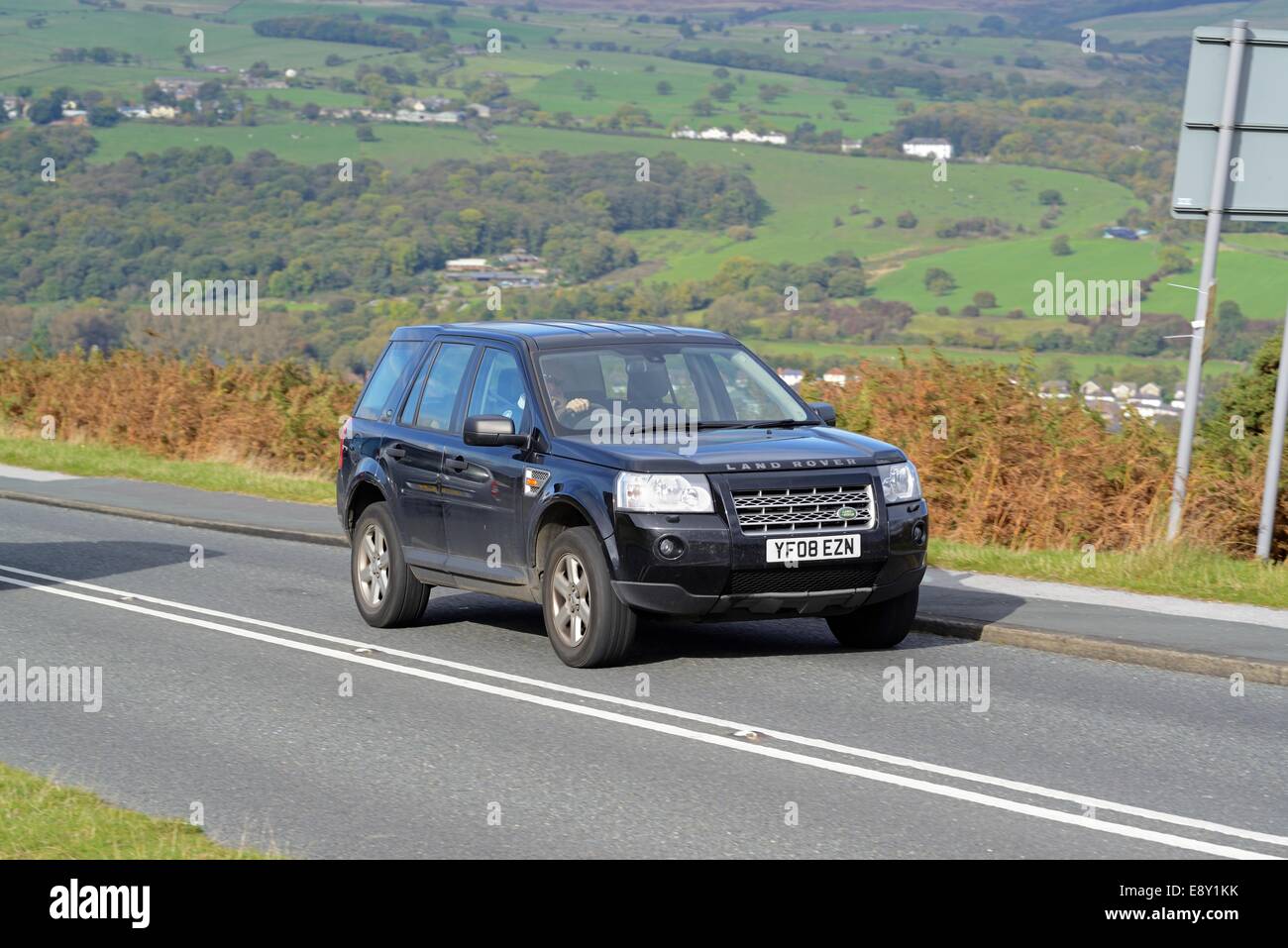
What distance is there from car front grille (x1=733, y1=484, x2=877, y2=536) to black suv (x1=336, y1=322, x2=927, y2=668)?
1 centimetres

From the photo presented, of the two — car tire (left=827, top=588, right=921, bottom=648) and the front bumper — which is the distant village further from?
the front bumper

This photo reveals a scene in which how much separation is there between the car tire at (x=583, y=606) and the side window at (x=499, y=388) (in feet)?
3.40

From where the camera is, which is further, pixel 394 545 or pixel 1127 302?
pixel 1127 302

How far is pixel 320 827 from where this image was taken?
6.85 m

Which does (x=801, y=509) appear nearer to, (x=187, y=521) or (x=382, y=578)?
(x=382, y=578)

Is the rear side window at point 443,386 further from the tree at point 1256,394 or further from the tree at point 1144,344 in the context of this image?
the tree at point 1144,344

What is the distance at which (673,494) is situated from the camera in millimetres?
9664

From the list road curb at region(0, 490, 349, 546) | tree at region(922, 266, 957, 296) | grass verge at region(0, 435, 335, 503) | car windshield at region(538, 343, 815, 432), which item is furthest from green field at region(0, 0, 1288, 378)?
car windshield at region(538, 343, 815, 432)

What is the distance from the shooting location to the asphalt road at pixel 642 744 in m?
6.70

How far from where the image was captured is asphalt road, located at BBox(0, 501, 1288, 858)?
6.70 meters

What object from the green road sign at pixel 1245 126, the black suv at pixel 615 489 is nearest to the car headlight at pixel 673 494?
the black suv at pixel 615 489

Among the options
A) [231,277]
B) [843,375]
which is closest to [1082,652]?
[843,375]
